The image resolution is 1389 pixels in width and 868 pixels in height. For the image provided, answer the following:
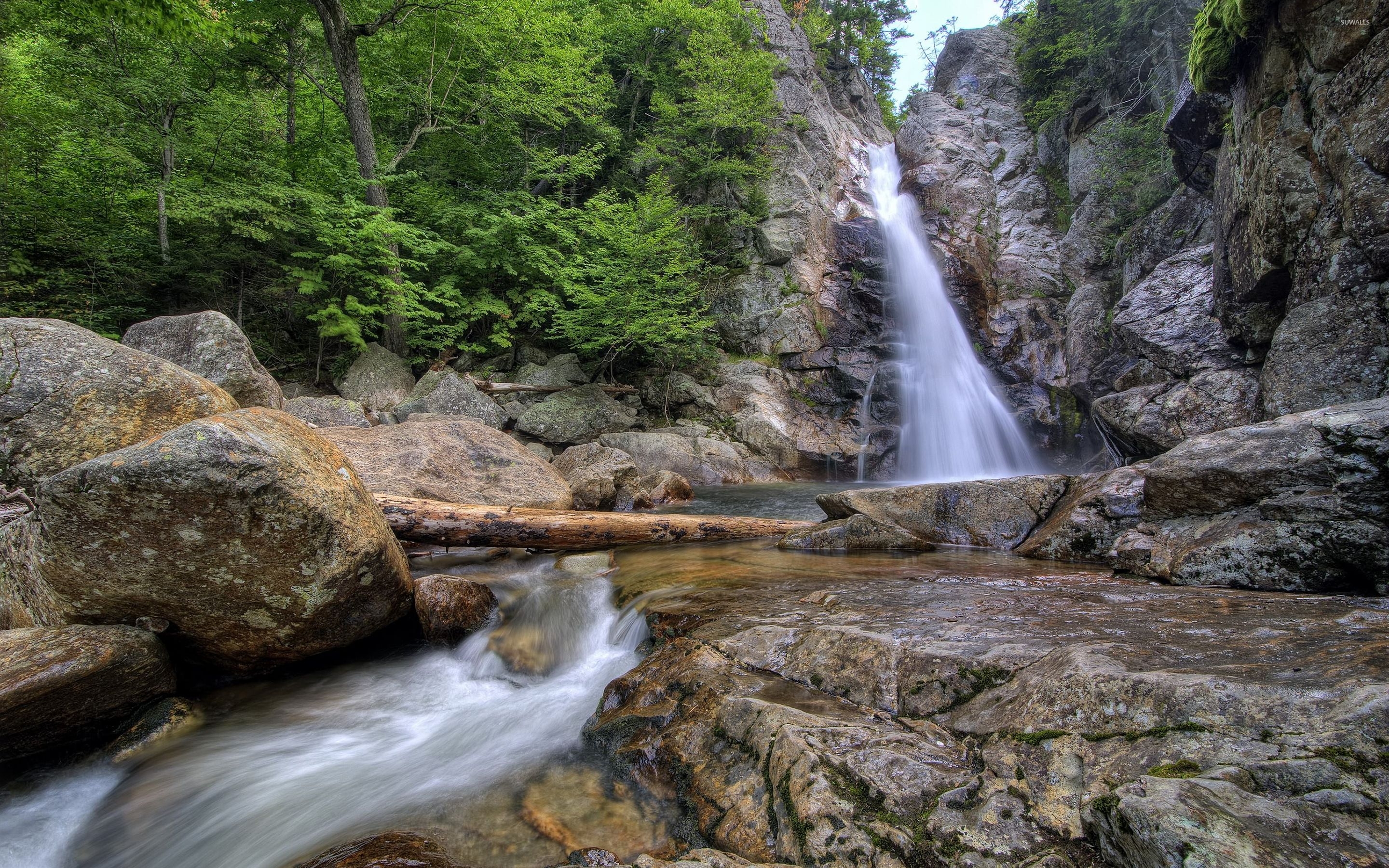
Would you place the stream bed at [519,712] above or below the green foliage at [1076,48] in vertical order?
below

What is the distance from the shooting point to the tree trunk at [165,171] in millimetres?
10727

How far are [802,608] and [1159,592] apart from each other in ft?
7.65

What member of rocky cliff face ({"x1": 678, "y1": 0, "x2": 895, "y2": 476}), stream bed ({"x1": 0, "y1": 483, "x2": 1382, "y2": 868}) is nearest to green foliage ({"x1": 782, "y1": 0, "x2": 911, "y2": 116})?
rocky cliff face ({"x1": 678, "y1": 0, "x2": 895, "y2": 476})

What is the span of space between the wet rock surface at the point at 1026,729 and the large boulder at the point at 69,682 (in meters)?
2.67

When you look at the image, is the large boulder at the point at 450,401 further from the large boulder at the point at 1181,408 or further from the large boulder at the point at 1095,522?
the large boulder at the point at 1181,408

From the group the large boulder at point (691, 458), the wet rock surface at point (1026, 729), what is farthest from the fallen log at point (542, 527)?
the large boulder at point (691, 458)

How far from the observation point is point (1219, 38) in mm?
7719

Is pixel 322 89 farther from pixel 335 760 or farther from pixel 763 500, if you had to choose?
pixel 335 760

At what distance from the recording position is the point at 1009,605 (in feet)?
10.9

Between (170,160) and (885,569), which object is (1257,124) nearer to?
(885,569)

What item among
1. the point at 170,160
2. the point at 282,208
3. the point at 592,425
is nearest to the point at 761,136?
the point at 592,425

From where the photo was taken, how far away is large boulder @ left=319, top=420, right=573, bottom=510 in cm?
667

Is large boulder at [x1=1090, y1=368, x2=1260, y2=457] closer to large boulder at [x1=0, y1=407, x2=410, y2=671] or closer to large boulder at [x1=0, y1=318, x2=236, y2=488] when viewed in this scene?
large boulder at [x1=0, y1=407, x2=410, y2=671]

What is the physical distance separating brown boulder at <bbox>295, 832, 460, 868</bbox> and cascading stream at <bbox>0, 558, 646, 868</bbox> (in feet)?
0.60
